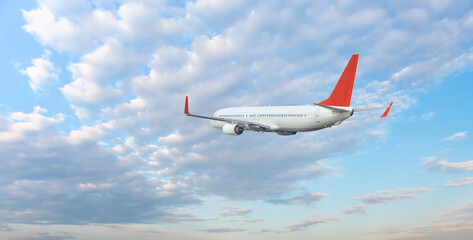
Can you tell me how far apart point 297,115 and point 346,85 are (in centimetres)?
758

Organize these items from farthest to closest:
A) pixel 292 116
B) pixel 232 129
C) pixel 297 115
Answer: pixel 232 129, pixel 292 116, pixel 297 115

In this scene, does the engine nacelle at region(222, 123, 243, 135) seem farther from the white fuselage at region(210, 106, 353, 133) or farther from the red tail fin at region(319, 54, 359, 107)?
the red tail fin at region(319, 54, 359, 107)

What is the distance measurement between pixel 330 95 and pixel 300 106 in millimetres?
4558

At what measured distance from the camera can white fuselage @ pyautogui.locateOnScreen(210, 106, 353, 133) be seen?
5747 centimetres

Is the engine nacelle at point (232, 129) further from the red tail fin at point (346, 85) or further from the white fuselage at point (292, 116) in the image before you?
the red tail fin at point (346, 85)

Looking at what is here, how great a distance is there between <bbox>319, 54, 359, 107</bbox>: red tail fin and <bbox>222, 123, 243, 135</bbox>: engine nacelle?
46.3 ft

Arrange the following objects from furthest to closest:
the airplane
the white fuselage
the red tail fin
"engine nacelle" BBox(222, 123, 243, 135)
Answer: "engine nacelle" BBox(222, 123, 243, 135) → the white fuselage → the airplane → the red tail fin

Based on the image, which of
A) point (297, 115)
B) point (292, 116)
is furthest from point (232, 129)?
point (297, 115)

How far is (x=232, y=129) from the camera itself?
6391 cm

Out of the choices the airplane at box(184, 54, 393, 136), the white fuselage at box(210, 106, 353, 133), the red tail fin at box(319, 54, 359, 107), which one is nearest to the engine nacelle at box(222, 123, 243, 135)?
the airplane at box(184, 54, 393, 136)

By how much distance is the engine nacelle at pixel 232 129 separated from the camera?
63844mm

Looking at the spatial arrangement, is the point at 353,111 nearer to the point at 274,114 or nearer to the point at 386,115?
the point at 386,115

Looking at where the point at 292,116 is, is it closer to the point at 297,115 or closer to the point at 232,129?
the point at 297,115

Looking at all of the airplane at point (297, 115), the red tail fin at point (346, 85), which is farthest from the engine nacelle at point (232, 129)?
the red tail fin at point (346, 85)
